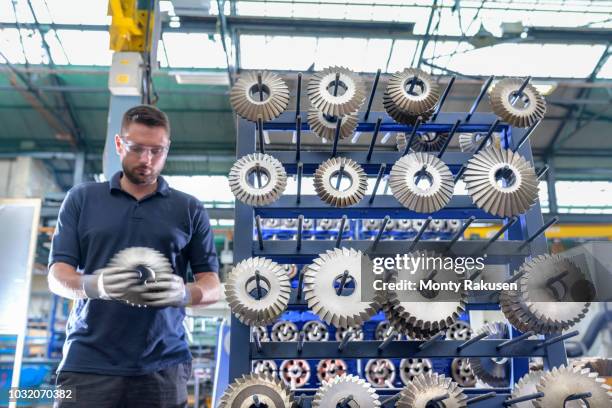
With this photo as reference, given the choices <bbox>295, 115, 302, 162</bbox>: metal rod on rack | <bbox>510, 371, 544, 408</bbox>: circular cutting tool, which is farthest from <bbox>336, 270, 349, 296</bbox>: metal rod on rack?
<bbox>510, 371, 544, 408</bbox>: circular cutting tool

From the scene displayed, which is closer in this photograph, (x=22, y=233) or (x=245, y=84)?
(x=245, y=84)

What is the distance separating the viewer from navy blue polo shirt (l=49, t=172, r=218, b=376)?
1689 mm

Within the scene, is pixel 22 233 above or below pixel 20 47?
below

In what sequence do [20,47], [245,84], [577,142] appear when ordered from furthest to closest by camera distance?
1. [577,142]
2. [20,47]
3. [245,84]

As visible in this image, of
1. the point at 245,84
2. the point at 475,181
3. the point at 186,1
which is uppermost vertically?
the point at 186,1

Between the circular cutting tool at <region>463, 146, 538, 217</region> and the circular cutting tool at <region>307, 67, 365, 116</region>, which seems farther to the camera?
the circular cutting tool at <region>307, 67, 365, 116</region>

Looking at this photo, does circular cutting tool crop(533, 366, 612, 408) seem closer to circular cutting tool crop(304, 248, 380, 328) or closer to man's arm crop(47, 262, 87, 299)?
circular cutting tool crop(304, 248, 380, 328)

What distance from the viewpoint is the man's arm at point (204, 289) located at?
1.82 metres

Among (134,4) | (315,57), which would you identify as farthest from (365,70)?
(134,4)

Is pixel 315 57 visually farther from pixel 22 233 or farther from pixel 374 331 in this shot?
pixel 374 331

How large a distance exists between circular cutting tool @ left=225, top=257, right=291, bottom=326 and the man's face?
438mm

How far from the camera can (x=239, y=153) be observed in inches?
91.1

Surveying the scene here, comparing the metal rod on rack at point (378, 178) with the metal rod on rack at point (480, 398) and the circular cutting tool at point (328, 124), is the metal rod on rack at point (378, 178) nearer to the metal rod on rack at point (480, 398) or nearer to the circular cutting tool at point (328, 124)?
the circular cutting tool at point (328, 124)

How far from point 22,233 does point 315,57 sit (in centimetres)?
584
